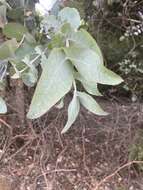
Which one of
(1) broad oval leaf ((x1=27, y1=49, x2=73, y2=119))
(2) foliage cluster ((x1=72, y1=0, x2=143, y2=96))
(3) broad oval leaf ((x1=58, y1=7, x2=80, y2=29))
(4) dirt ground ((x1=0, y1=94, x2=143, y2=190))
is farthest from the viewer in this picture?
(2) foliage cluster ((x1=72, y1=0, x2=143, y2=96))

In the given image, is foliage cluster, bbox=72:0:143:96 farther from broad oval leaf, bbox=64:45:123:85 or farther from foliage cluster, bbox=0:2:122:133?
broad oval leaf, bbox=64:45:123:85

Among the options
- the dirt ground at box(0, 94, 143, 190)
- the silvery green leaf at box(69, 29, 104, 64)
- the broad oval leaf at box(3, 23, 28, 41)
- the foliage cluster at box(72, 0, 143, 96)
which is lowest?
the dirt ground at box(0, 94, 143, 190)

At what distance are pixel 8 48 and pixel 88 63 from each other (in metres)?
0.13

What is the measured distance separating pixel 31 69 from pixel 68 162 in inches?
25.3

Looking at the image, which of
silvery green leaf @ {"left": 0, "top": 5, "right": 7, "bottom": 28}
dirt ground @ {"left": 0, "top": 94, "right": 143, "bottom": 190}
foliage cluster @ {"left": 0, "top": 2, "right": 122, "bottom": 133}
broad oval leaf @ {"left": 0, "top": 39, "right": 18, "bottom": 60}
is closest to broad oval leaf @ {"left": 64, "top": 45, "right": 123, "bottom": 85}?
foliage cluster @ {"left": 0, "top": 2, "right": 122, "bottom": 133}

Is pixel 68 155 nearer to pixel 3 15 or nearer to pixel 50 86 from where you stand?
pixel 3 15

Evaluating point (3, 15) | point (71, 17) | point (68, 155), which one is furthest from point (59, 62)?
point (68, 155)

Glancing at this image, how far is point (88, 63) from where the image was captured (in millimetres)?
557

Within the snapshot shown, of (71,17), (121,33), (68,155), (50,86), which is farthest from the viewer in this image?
(121,33)

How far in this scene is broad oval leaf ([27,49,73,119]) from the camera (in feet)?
1.78

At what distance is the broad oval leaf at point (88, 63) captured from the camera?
558 millimetres

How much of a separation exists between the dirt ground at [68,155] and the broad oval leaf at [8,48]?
624 millimetres

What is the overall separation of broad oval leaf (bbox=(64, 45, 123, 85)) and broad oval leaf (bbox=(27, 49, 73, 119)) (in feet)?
0.05

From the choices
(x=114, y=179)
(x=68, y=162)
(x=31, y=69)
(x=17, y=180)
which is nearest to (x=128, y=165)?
(x=114, y=179)
